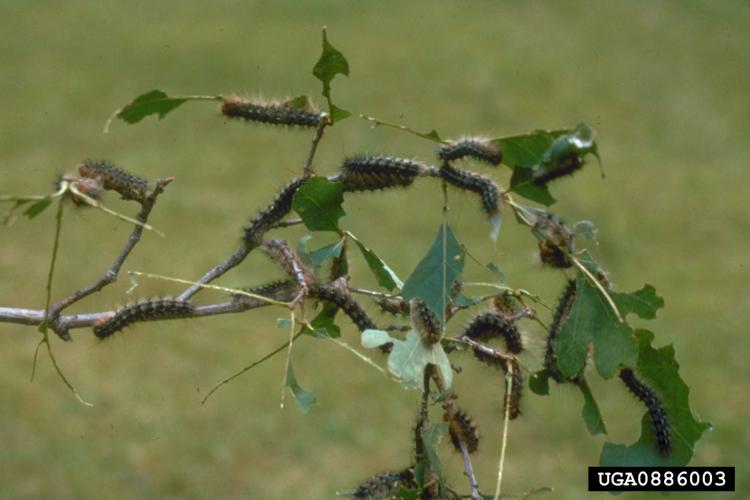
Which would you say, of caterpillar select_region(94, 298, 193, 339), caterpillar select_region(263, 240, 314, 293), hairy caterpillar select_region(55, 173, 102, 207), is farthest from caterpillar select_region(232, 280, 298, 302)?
hairy caterpillar select_region(55, 173, 102, 207)

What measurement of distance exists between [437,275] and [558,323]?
9.4 inches

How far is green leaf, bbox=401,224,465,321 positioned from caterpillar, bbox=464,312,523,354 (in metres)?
0.14

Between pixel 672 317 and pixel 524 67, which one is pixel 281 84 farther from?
pixel 672 317

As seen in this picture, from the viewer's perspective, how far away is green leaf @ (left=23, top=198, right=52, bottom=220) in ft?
5.30

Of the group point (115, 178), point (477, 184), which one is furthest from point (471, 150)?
point (115, 178)

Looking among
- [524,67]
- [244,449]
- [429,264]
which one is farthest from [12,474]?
[524,67]

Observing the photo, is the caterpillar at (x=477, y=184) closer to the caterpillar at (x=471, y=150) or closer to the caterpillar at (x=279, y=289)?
the caterpillar at (x=471, y=150)

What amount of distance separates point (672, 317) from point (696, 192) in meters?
2.63

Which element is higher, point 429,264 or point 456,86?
point 456,86

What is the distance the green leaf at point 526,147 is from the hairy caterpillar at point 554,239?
100mm

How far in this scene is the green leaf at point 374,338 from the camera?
1879mm

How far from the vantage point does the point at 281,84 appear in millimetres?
12398

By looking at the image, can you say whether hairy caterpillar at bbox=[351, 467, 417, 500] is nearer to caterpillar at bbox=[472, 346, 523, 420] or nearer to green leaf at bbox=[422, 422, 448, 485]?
green leaf at bbox=[422, 422, 448, 485]

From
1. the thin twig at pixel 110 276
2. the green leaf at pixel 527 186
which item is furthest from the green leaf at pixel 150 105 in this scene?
the green leaf at pixel 527 186
